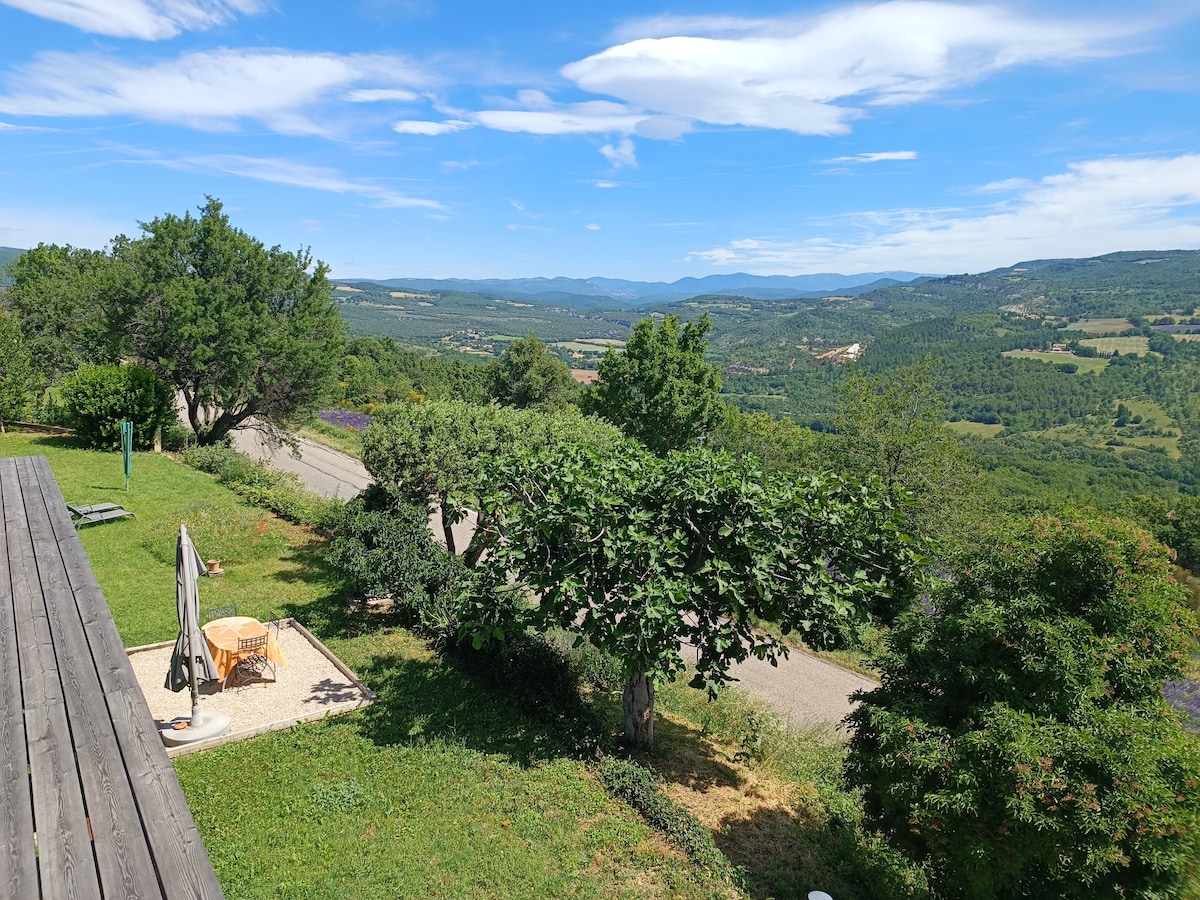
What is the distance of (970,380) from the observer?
136875 mm

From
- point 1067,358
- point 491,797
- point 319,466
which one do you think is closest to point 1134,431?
point 1067,358

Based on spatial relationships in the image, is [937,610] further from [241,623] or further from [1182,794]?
[241,623]

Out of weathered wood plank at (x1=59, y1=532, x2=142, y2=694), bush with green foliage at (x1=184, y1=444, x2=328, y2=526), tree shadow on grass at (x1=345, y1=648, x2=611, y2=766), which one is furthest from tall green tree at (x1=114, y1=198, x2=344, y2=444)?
weathered wood plank at (x1=59, y1=532, x2=142, y2=694)

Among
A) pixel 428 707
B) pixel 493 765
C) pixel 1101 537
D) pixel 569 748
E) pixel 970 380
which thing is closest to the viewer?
pixel 1101 537

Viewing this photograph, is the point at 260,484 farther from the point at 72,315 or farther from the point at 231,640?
the point at 72,315

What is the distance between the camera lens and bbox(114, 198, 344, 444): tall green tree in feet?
81.4

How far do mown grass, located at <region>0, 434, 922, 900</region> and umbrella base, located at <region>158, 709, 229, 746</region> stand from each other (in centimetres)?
30

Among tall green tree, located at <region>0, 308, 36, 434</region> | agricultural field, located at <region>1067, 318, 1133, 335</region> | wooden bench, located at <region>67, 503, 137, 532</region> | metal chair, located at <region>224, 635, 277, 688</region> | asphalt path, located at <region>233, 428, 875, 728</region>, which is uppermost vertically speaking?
agricultural field, located at <region>1067, 318, 1133, 335</region>

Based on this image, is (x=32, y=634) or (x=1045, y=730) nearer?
(x=32, y=634)

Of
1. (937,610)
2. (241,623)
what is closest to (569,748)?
(937,610)

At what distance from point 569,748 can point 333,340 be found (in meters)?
23.0

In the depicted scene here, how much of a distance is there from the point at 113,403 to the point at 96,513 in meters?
8.50

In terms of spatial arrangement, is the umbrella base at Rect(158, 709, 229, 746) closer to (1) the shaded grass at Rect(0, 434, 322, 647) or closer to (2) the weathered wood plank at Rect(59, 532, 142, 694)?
(1) the shaded grass at Rect(0, 434, 322, 647)

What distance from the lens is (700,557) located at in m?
9.00
